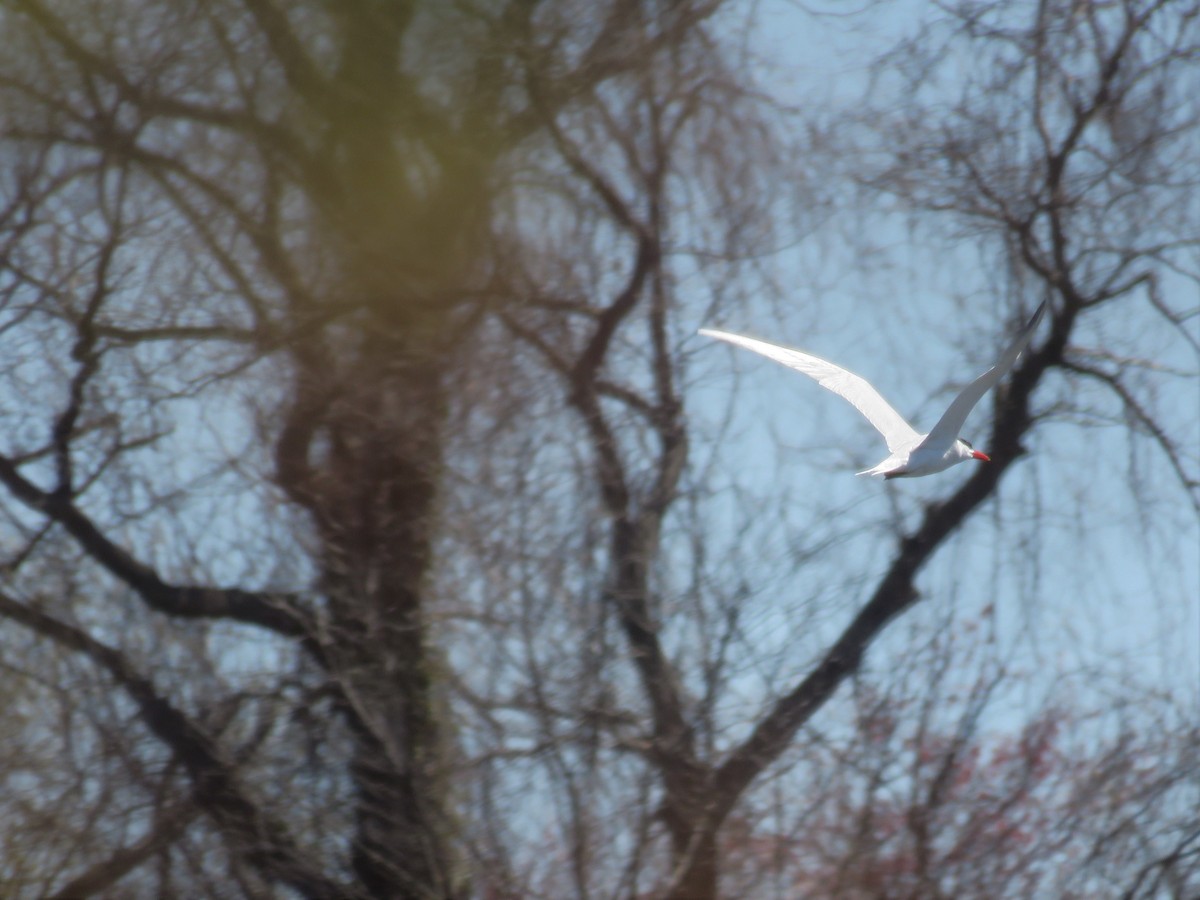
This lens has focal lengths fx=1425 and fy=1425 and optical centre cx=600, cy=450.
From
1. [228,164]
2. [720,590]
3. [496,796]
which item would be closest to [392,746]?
[496,796]

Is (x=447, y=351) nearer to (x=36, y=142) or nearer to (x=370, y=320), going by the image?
(x=370, y=320)

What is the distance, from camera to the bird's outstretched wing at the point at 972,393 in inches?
183

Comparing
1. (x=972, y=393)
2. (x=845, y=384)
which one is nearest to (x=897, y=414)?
(x=845, y=384)

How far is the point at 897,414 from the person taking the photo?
19.4ft

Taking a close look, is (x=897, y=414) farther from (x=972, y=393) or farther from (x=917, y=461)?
(x=972, y=393)

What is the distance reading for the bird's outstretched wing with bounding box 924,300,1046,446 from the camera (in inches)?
183

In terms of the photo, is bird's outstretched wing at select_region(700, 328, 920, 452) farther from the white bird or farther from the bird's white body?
the bird's white body

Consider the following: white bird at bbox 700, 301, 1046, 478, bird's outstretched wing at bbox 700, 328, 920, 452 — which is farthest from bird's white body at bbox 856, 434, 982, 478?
bird's outstretched wing at bbox 700, 328, 920, 452

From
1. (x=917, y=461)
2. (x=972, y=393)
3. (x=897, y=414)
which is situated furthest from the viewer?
(x=897, y=414)

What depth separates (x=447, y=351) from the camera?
6.81m

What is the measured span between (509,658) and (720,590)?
0.87 meters

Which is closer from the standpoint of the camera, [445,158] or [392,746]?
[392,746]

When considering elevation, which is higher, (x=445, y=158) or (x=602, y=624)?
(x=445, y=158)

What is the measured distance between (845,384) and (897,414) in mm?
258
